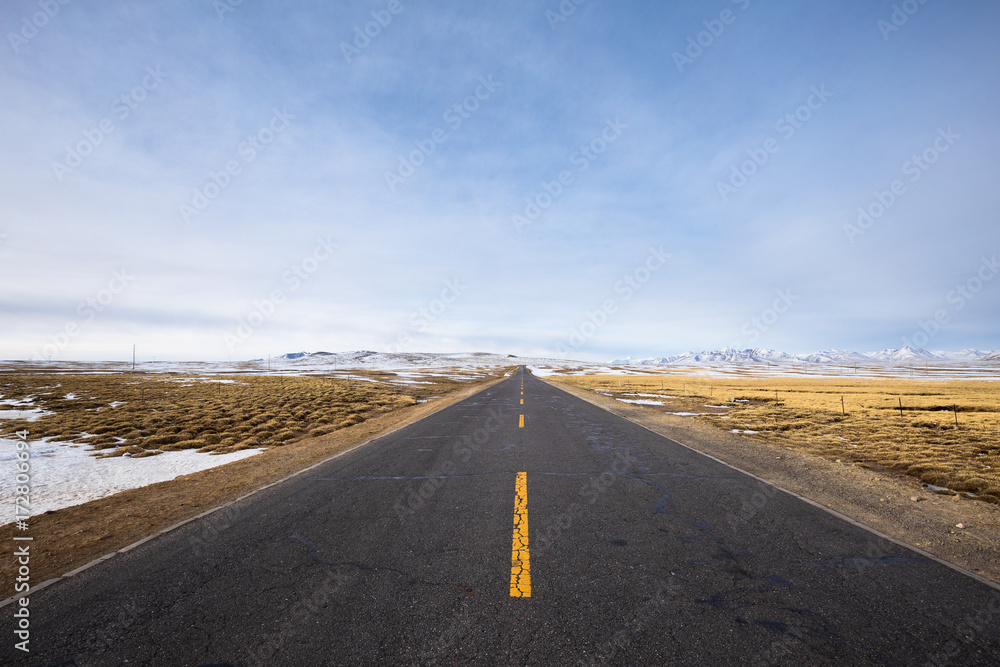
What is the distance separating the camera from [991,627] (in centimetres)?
318

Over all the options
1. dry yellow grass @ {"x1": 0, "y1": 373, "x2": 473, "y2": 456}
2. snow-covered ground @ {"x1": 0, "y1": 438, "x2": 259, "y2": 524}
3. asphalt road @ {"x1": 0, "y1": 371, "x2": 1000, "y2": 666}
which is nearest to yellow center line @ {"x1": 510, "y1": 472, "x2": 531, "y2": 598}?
asphalt road @ {"x1": 0, "y1": 371, "x2": 1000, "y2": 666}

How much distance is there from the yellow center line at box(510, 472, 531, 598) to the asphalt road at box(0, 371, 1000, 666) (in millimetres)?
22

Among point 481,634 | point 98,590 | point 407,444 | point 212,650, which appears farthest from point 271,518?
point 407,444

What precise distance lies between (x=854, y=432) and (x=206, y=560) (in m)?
17.9

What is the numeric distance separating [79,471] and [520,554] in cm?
1090

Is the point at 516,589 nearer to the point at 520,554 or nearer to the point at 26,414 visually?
the point at 520,554

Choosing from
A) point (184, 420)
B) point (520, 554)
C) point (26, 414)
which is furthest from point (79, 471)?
point (26, 414)

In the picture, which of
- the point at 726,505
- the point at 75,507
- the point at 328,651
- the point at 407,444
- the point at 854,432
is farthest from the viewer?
the point at 854,432

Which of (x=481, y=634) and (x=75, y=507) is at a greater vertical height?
(x=481, y=634)

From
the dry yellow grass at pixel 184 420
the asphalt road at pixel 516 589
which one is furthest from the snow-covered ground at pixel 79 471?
the asphalt road at pixel 516 589

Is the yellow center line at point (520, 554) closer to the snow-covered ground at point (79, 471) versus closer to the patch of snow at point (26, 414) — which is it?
the snow-covered ground at point (79, 471)

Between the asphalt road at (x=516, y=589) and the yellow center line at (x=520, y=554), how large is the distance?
22 millimetres

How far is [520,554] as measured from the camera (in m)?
4.22

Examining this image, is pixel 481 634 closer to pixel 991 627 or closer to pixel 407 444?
pixel 991 627
